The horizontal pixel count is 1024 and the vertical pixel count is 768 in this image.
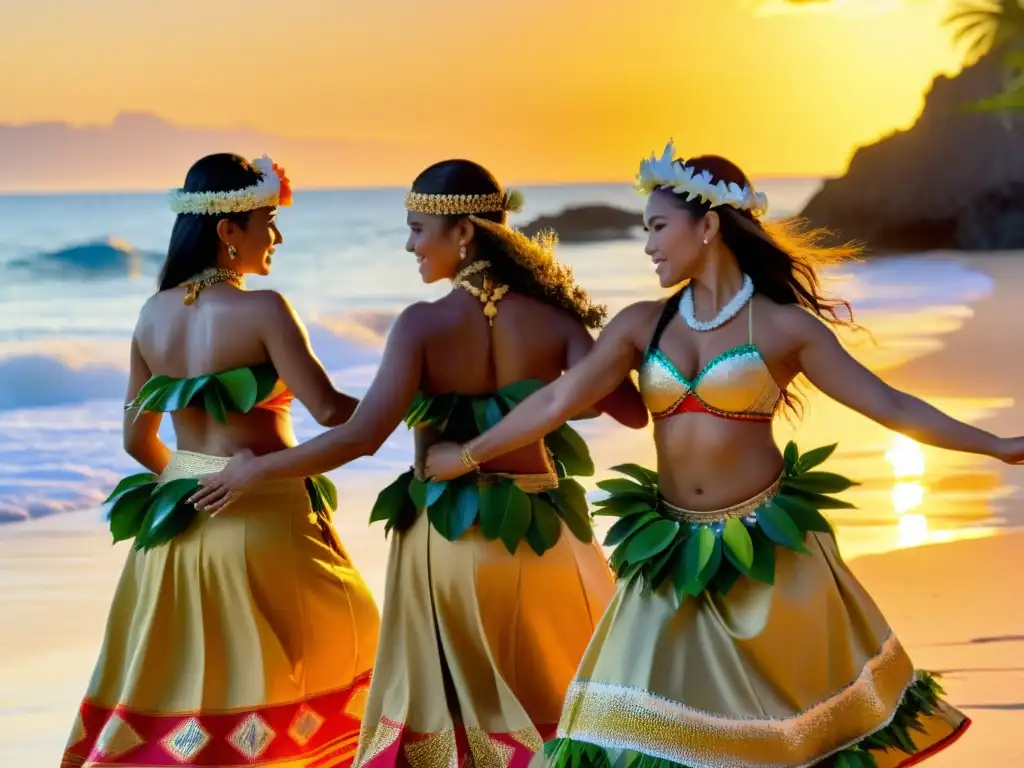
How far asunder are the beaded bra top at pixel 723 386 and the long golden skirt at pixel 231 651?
901mm

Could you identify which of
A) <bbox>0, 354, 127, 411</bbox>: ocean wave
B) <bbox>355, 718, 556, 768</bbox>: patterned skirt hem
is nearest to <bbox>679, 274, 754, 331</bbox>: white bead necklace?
<bbox>355, 718, 556, 768</bbox>: patterned skirt hem

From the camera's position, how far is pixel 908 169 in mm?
10906

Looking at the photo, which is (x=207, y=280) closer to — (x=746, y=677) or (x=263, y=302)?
(x=263, y=302)

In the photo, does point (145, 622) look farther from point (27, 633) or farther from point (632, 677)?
point (27, 633)

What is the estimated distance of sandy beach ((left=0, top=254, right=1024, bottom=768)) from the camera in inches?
153

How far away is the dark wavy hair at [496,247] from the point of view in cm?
299

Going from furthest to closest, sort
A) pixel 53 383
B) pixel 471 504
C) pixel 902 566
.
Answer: pixel 53 383 < pixel 902 566 < pixel 471 504

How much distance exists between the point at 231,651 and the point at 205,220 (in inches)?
32.2

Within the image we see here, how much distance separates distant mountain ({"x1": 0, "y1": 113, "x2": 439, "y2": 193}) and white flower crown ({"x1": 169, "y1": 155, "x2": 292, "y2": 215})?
23.7ft

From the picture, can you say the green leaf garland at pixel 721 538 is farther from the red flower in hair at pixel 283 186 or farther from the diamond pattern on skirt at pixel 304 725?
the red flower in hair at pixel 283 186

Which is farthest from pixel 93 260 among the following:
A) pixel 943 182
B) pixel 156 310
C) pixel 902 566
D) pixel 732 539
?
pixel 732 539

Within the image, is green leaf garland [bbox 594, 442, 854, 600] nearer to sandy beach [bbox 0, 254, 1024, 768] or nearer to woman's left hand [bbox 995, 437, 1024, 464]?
woman's left hand [bbox 995, 437, 1024, 464]

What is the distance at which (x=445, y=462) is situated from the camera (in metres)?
2.88

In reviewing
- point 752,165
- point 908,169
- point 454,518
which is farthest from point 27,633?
point 908,169
